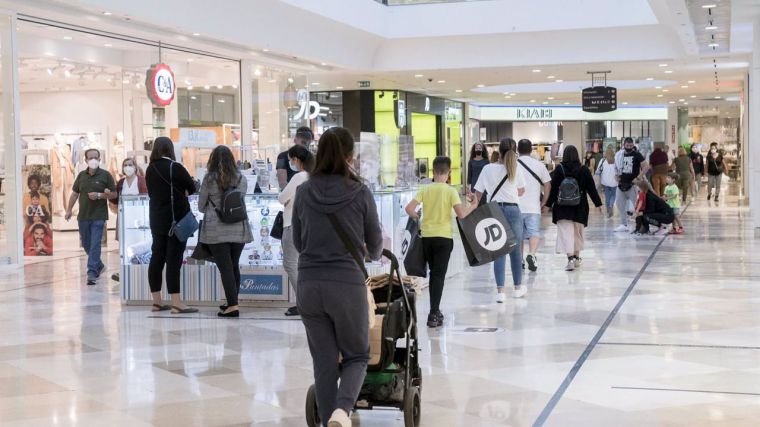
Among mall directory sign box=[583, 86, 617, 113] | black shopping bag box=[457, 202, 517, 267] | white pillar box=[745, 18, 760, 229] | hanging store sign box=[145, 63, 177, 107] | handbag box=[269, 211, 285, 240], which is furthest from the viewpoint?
mall directory sign box=[583, 86, 617, 113]

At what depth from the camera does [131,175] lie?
10531 millimetres

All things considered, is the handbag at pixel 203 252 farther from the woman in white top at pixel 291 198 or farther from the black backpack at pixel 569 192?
the black backpack at pixel 569 192

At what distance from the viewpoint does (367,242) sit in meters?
4.33

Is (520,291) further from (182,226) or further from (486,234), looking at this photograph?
(182,226)

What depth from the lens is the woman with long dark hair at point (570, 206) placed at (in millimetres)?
11422

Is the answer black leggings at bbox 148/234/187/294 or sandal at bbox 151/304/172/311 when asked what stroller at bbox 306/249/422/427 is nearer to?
black leggings at bbox 148/234/187/294

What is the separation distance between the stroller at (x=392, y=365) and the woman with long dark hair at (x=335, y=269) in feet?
0.95

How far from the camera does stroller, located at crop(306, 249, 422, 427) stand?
459 cm

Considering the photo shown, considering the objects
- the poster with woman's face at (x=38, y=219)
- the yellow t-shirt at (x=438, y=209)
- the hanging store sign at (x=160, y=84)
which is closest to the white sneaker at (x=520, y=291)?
the yellow t-shirt at (x=438, y=209)

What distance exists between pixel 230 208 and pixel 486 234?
6.91 ft

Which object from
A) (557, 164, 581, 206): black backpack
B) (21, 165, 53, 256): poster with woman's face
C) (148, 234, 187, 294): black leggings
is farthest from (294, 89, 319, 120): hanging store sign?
(148, 234, 187, 294): black leggings

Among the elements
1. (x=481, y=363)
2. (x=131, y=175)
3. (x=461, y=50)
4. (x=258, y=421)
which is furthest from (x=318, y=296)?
(x=461, y=50)

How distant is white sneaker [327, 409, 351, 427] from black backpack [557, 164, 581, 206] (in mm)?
7619

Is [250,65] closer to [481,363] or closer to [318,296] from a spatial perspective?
[481,363]
